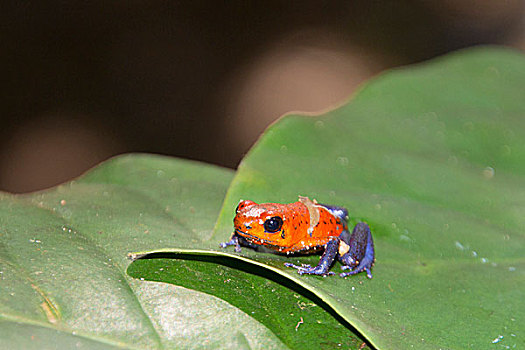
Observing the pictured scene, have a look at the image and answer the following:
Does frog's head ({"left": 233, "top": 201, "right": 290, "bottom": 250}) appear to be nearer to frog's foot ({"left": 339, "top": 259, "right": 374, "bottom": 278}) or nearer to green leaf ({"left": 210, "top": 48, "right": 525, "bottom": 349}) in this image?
green leaf ({"left": 210, "top": 48, "right": 525, "bottom": 349})

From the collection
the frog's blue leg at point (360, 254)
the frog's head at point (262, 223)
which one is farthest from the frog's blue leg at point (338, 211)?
the frog's head at point (262, 223)

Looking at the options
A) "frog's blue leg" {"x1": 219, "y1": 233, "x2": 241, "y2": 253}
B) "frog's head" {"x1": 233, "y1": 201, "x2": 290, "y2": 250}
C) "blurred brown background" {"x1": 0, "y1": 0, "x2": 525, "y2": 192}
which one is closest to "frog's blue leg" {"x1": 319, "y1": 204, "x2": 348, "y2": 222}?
"frog's head" {"x1": 233, "y1": 201, "x2": 290, "y2": 250}

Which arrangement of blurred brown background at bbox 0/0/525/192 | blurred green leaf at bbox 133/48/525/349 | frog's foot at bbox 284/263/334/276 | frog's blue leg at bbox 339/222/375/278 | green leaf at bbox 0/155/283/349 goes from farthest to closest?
1. blurred brown background at bbox 0/0/525/192
2. frog's blue leg at bbox 339/222/375/278
3. frog's foot at bbox 284/263/334/276
4. blurred green leaf at bbox 133/48/525/349
5. green leaf at bbox 0/155/283/349

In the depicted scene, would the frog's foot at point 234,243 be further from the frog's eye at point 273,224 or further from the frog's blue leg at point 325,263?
the frog's blue leg at point 325,263

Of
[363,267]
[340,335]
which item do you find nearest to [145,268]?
[340,335]

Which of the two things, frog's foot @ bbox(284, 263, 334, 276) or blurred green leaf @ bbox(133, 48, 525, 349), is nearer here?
blurred green leaf @ bbox(133, 48, 525, 349)
